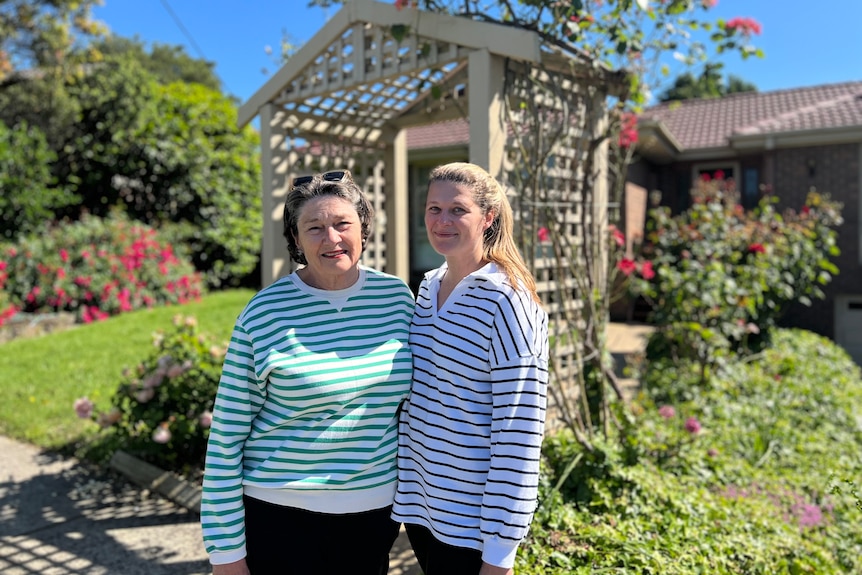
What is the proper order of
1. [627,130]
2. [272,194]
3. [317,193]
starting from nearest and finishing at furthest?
[317,193] < [627,130] < [272,194]

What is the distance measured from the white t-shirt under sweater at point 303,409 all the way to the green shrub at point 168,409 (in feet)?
6.93

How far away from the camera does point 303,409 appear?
161cm

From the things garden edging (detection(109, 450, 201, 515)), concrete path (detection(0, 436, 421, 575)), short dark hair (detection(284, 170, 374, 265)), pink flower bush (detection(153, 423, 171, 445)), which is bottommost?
concrete path (detection(0, 436, 421, 575))

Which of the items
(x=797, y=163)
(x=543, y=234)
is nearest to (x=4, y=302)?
(x=543, y=234)

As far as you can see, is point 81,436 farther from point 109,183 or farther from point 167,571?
point 109,183

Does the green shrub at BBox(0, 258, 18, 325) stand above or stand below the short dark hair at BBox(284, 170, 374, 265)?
below

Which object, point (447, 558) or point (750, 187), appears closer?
point (447, 558)

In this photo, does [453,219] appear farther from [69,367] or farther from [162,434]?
[69,367]

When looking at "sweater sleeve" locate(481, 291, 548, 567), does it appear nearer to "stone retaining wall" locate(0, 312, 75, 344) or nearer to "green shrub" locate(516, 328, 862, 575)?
"green shrub" locate(516, 328, 862, 575)

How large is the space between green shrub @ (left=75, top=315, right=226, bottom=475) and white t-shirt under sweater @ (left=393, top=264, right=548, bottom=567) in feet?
7.70

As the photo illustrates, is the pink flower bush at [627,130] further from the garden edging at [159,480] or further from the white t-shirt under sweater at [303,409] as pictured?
the garden edging at [159,480]

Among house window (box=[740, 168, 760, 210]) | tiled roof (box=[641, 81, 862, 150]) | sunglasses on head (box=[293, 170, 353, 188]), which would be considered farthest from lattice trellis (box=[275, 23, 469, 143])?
house window (box=[740, 168, 760, 210])

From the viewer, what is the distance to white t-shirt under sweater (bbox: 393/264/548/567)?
1455mm

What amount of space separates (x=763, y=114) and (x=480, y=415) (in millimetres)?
13067
